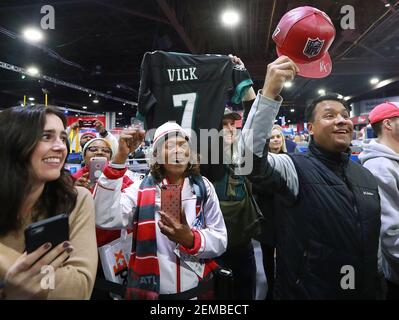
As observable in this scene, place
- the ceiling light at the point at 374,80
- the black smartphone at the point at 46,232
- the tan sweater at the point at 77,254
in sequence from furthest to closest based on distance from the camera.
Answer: the ceiling light at the point at 374,80
the tan sweater at the point at 77,254
the black smartphone at the point at 46,232

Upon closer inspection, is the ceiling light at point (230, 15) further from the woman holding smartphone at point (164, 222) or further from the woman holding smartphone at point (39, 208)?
the woman holding smartphone at point (39, 208)

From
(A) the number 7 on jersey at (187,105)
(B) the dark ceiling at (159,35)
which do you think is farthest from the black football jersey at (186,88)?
(B) the dark ceiling at (159,35)

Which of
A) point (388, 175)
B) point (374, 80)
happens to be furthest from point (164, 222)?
point (374, 80)

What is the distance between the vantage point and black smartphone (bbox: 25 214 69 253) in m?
0.88

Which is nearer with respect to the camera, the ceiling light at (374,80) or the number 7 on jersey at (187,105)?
the number 7 on jersey at (187,105)

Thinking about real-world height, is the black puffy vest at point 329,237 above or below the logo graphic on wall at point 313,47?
below

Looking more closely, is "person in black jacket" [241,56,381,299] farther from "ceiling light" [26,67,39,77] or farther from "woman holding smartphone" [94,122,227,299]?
"ceiling light" [26,67,39,77]

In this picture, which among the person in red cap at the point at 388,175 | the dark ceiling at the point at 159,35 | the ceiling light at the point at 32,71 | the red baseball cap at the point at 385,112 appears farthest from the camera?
the ceiling light at the point at 32,71

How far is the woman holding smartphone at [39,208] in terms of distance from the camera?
2.97 ft

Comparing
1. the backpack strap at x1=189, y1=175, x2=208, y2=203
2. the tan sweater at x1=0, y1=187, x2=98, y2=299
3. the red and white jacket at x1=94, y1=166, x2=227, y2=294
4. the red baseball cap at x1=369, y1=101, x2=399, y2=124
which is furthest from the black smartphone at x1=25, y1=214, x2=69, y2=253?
the red baseball cap at x1=369, y1=101, x2=399, y2=124

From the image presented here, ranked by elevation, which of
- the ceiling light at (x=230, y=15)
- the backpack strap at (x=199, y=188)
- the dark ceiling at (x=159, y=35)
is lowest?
the backpack strap at (x=199, y=188)

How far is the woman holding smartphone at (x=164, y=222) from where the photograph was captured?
1.24 meters
